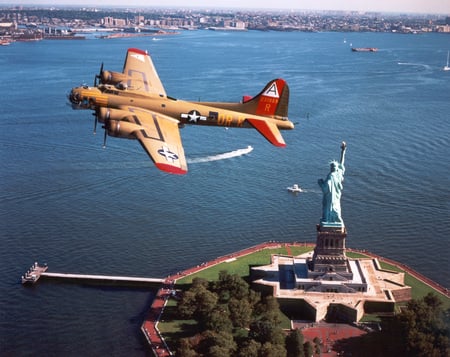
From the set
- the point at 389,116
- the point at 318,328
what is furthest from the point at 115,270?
the point at 389,116

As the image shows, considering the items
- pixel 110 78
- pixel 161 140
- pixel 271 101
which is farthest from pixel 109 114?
pixel 271 101

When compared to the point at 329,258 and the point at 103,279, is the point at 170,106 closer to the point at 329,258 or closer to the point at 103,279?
the point at 329,258

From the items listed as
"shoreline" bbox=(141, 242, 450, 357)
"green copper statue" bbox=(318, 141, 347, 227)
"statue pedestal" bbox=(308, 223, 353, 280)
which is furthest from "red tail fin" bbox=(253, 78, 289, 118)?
"shoreline" bbox=(141, 242, 450, 357)

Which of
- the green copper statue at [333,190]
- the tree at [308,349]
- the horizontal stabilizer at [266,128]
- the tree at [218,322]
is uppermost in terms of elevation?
the horizontal stabilizer at [266,128]

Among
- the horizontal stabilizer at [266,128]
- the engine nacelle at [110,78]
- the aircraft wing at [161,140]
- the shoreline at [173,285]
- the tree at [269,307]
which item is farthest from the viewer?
the tree at [269,307]

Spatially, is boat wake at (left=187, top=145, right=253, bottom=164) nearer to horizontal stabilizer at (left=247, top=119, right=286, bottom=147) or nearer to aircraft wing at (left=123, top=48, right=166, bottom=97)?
aircraft wing at (left=123, top=48, right=166, bottom=97)

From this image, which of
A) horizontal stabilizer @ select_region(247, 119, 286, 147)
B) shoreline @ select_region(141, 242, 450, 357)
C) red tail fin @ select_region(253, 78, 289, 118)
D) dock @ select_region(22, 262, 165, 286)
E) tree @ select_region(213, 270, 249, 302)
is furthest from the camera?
dock @ select_region(22, 262, 165, 286)

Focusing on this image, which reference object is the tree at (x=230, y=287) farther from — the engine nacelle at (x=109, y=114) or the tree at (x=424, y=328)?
the engine nacelle at (x=109, y=114)

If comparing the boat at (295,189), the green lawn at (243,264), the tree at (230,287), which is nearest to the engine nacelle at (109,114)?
the tree at (230,287)
